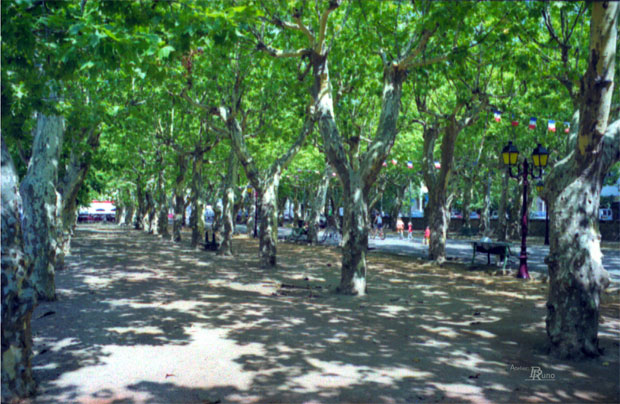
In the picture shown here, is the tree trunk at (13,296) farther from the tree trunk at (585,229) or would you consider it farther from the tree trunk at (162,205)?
the tree trunk at (162,205)

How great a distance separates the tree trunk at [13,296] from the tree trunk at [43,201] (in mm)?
4550

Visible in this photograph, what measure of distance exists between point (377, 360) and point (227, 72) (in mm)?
12316

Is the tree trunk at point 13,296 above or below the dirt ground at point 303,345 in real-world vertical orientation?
above

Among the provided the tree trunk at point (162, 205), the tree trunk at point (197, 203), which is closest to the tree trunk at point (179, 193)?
the tree trunk at point (162, 205)

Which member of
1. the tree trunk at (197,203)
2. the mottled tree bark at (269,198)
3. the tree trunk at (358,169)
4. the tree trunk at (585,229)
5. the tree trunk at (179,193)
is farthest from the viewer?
the tree trunk at (179,193)

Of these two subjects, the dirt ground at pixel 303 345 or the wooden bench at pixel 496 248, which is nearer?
the dirt ground at pixel 303 345

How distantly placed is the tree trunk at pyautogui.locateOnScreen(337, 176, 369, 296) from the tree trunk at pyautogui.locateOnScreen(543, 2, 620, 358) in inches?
186

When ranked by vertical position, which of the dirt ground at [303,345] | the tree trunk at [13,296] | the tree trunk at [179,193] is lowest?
the dirt ground at [303,345]

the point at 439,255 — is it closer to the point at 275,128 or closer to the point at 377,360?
the point at 275,128

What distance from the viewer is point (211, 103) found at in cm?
1834

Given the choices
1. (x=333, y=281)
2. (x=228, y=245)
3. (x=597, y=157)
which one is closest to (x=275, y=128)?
(x=228, y=245)

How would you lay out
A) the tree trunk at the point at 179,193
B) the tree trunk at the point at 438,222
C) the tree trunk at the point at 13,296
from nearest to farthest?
the tree trunk at the point at 13,296 → the tree trunk at the point at 438,222 → the tree trunk at the point at 179,193

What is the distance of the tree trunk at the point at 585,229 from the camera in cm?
624

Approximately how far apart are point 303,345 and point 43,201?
5.28 meters
